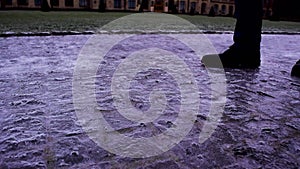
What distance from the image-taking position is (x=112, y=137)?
56.5 inches

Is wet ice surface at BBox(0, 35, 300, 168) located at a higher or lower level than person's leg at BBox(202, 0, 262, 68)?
lower

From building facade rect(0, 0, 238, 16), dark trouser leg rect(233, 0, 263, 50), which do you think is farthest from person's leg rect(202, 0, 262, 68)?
building facade rect(0, 0, 238, 16)

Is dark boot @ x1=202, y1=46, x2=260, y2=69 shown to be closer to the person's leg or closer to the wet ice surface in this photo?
the person's leg

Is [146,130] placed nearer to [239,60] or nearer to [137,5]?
[239,60]

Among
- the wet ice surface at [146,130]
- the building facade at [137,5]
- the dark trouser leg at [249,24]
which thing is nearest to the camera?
the wet ice surface at [146,130]

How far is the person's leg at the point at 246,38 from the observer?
332 cm

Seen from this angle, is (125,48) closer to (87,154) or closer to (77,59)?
(77,59)

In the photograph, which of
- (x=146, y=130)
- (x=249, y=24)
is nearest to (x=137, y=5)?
(x=249, y=24)

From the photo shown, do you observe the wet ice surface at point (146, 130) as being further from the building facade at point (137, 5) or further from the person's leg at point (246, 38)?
the building facade at point (137, 5)

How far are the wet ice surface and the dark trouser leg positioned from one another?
86 centimetres

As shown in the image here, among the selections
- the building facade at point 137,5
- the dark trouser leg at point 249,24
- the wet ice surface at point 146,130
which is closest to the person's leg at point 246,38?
the dark trouser leg at point 249,24

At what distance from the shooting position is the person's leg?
332 centimetres

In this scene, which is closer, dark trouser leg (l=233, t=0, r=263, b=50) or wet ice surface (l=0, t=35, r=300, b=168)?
wet ice surface (l=0, t=35, r=300, b=168)

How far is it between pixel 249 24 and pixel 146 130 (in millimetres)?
2407
